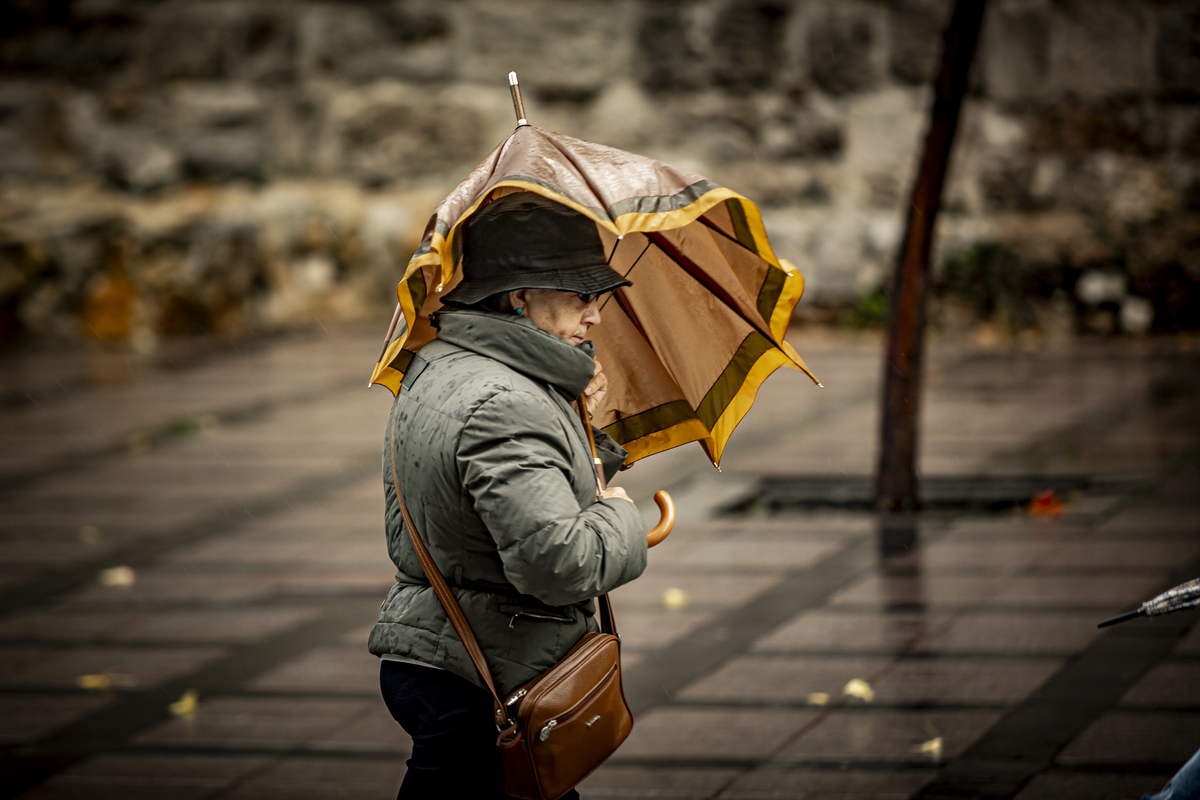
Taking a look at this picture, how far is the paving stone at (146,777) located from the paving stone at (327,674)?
0.57 metres

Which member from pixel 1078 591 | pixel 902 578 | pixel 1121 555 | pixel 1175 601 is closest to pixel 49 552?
pixel 902 578

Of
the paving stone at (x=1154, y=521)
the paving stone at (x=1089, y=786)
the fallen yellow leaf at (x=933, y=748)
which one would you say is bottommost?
the paving stone at (x=1089, y=786)

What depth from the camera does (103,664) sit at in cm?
523

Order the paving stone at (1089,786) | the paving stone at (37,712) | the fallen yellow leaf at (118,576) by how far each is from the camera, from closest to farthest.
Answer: the paving stone at (1089,786)
the paving stone at (37,712)
the fallen yellow leaf at (118,576)

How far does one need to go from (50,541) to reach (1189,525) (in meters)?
5.32

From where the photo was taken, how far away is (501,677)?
8.63 ft

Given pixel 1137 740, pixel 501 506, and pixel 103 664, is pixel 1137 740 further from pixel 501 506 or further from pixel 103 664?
pixel 103 664

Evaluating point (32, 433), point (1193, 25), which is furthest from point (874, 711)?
point (1193, 25)

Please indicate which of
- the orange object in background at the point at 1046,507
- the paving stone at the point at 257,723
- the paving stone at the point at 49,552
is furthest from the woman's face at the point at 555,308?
the paving stone at the point at 49,552

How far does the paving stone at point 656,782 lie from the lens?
3.96m

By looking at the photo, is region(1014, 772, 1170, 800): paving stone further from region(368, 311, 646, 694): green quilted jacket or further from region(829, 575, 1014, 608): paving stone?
region(368, 311, 646, 694): green quilted jacket

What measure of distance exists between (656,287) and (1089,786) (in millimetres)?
1889

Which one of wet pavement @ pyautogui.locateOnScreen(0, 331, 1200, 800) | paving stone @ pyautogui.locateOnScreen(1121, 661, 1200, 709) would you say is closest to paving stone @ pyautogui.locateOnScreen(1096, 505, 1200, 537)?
wet pavement @ pyautogui.locateOnScreen(0, 331, 1200, 800)

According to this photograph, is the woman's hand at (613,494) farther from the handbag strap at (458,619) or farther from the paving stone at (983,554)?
the paving stone at (983,554)
